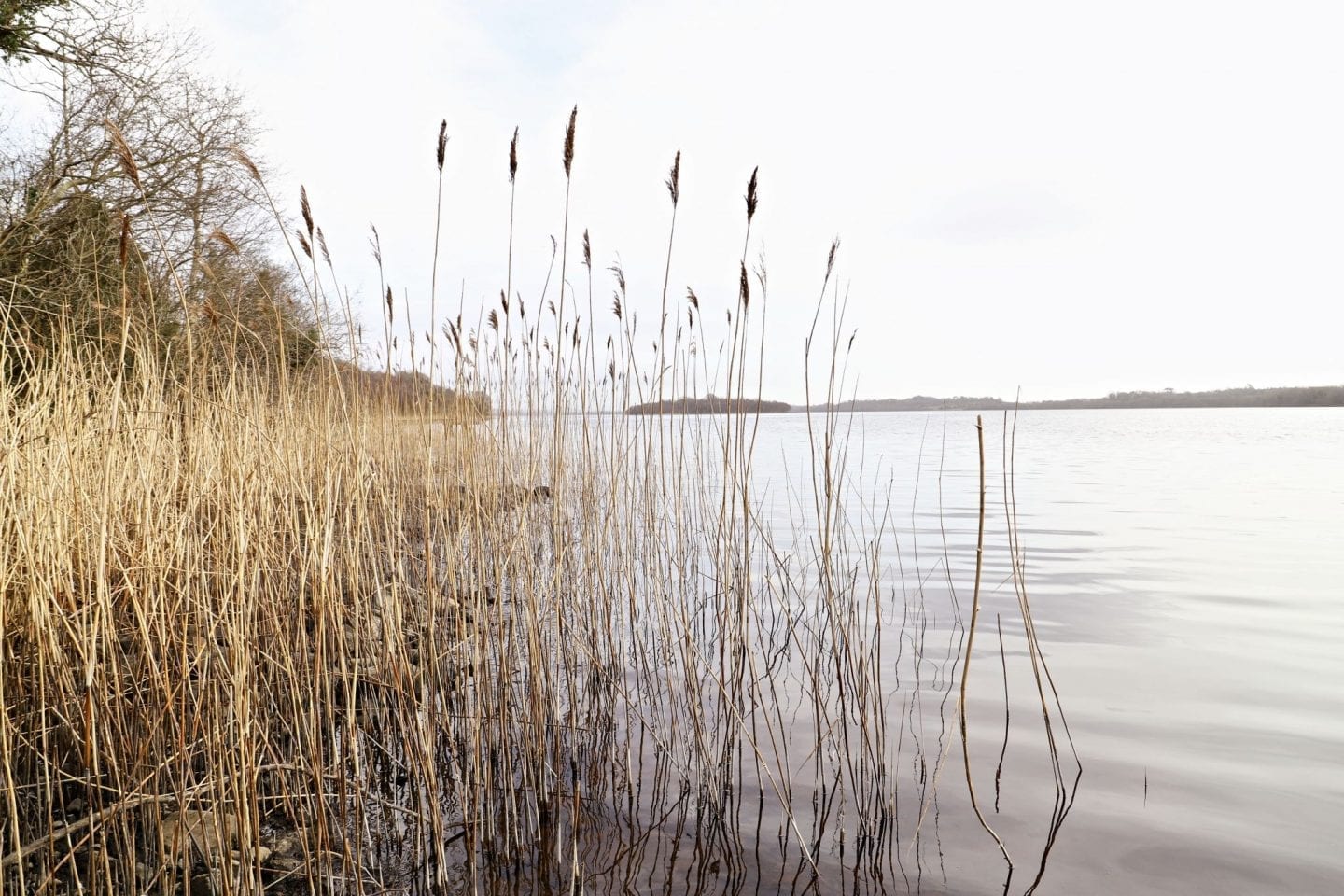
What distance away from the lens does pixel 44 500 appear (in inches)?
74.9

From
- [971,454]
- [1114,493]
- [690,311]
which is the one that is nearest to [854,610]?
[690,311]

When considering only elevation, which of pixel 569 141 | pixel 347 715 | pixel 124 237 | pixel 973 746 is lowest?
pixel 973 746

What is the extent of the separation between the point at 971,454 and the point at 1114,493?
710 cm

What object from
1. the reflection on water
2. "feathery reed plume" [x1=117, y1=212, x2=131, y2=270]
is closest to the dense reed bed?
the reflection on water

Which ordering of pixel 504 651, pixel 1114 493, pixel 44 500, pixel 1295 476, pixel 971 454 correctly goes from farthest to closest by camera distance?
pixel 971 454
pixel 1295 476
pixel 1114 493
pixel 504 651
pixel 44 500

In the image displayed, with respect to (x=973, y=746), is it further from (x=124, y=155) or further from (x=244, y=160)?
(x=124, y=155)

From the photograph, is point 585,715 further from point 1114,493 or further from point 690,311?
point 1114,493

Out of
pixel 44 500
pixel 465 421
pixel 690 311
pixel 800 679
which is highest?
pixel 690 311

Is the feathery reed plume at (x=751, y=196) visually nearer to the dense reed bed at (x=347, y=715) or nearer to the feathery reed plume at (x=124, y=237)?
the dense reed bed at (x=347, y=715)

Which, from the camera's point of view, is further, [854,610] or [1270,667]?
[1270,667]

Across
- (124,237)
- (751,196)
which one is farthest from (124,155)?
(751,196)

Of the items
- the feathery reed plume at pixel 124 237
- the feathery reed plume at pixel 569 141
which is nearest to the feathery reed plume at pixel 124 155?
the feathery reed plume at pixel 124 237

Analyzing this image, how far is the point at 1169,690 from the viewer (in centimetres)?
334

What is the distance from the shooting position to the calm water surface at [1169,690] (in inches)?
82.1
